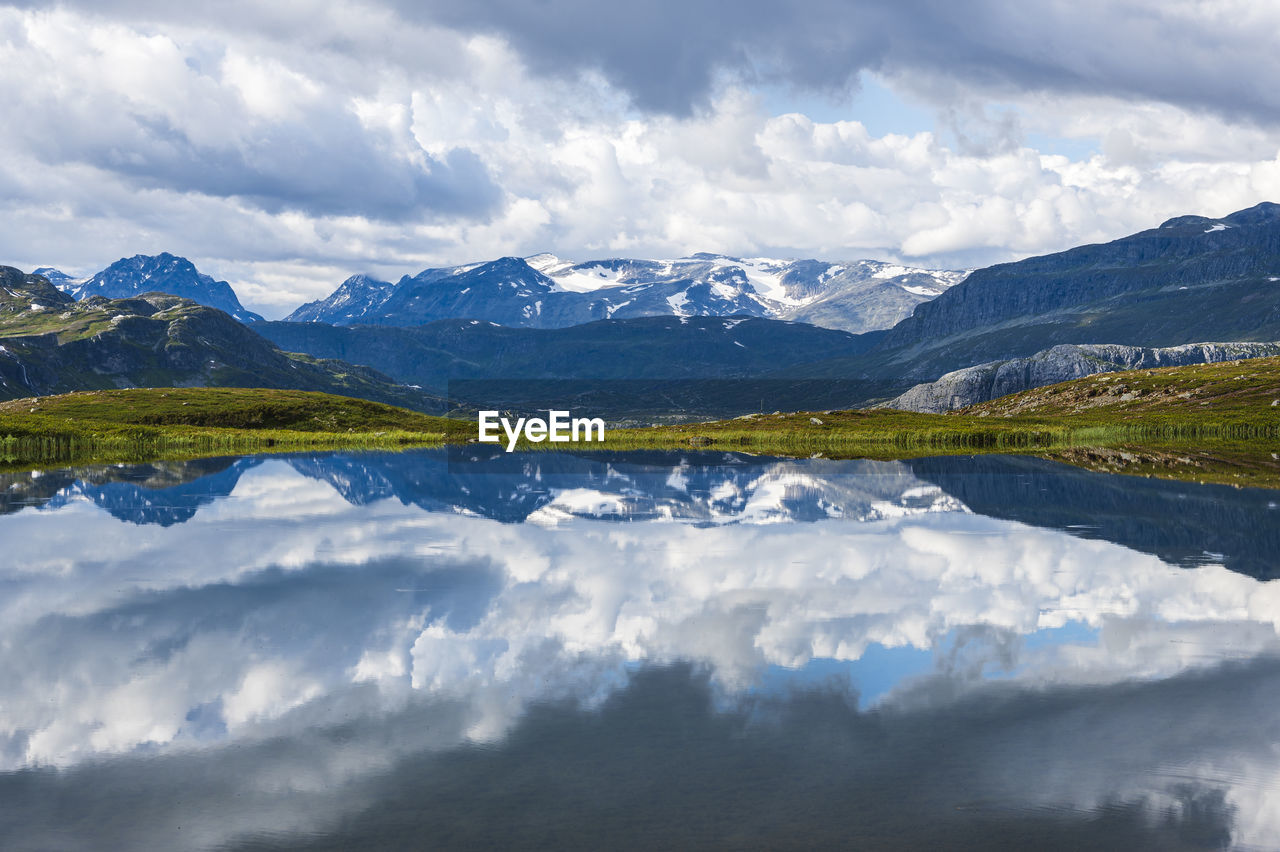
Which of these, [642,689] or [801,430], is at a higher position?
[801,430]

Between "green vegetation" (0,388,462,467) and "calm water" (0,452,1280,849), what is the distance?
8384 cm

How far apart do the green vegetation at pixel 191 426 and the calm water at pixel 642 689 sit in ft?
275

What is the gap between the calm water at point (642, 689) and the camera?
531 inches

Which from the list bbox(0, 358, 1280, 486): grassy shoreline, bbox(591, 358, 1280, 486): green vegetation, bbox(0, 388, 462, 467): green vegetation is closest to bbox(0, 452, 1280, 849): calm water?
bbox(591, 358, 1280, 486): green vegetation

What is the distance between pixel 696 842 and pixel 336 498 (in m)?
50.5

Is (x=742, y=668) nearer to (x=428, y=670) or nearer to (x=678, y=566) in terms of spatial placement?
(x=428, y=670)

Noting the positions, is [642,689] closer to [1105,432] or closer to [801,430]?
[801,430]

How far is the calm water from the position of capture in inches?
531

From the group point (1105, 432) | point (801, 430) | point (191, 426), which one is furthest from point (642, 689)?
point (191, 426)

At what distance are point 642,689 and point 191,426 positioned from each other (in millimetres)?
156514

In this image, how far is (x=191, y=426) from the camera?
155 m

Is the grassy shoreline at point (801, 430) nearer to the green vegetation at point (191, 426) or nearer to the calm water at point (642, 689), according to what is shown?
the green vegetation at point (191, 426)

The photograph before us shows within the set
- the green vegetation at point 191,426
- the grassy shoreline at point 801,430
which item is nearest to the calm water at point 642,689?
the grassy shoreline at point 801,430

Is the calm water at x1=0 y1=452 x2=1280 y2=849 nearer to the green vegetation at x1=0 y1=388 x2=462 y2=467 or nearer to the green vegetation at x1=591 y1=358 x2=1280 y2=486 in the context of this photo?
the green vegetation at x1=591 y1=358 x2=1280 y2=486
